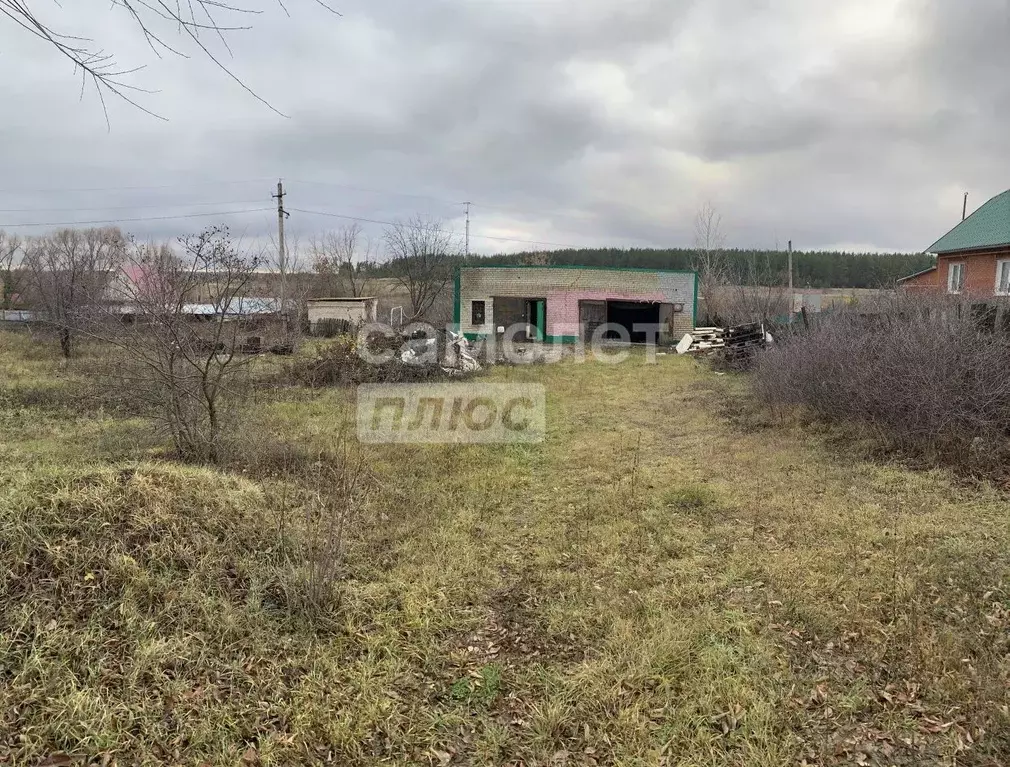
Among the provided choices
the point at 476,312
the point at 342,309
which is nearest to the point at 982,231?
the point at 476,312

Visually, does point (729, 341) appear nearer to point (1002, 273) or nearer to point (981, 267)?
point (1002, 273)

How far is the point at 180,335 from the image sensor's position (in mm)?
6230

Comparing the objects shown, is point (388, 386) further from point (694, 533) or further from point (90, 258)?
point (90, 258)

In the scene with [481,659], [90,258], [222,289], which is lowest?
[481,659]

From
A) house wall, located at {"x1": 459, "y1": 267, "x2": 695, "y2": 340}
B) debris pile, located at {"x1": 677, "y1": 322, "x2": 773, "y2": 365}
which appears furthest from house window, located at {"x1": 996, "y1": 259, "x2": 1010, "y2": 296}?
house wall, located at {"x1": 459, "y1": 267, "x2": 695, "y2": 340}

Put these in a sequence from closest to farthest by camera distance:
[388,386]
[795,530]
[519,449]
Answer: [795,530] → [519,449] → [388,386]

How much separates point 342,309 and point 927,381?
83.7 ft

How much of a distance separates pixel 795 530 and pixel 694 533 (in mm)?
903

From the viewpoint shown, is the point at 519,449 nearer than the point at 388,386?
Yes

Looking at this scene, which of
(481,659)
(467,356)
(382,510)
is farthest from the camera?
(467,356)

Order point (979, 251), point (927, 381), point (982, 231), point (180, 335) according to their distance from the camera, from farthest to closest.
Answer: point (982, 231), point (979, 251), point (927, 381), point (180, 335)

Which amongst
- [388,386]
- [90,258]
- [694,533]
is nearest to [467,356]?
[388,386]

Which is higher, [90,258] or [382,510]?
[90,258]

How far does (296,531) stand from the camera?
470cm
